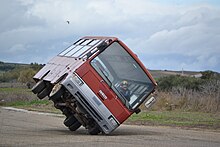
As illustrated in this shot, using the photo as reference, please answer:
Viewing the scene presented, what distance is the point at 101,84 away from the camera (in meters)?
18.2

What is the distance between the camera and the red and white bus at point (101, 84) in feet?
59.2

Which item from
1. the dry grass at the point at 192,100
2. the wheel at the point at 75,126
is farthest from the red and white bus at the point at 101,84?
the dry grass at the point at 192,100

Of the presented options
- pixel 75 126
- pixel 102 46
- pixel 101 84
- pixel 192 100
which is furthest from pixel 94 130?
pixel 192 100

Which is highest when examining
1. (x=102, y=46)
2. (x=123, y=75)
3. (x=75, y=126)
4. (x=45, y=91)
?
(x=102, y=46)

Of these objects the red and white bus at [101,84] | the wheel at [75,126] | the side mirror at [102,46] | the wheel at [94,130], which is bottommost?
the wheel at [75,126]

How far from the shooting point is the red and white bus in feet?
59.2

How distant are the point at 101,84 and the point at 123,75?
39.9 inches

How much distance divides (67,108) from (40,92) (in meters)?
1.20

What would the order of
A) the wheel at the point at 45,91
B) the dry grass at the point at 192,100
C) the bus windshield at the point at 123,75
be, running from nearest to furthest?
the bus windshield at the point at 123,75
the wheel at the point at 45,91
the dry grass at the point at 192,100

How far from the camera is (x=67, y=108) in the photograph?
19.8m

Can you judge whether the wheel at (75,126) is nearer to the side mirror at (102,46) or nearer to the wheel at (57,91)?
the wheel at (57,91)

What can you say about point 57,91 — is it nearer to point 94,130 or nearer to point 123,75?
point 94,130

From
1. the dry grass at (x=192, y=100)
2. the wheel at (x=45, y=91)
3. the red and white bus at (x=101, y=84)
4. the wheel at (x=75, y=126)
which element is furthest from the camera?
the dry grass at (x=192, y=100)

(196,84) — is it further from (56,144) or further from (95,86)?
(56,144)
